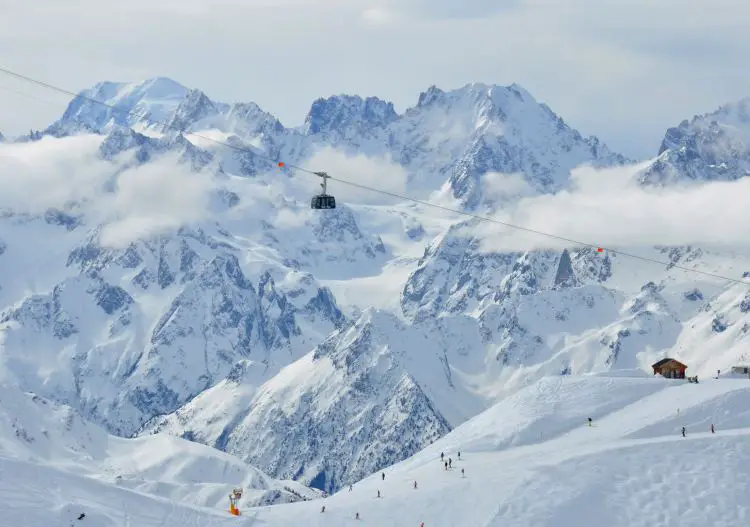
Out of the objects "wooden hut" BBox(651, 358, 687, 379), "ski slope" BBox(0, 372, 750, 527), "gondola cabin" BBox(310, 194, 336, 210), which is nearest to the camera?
"gondola cabin" BBox(310, 194, 336, 210)

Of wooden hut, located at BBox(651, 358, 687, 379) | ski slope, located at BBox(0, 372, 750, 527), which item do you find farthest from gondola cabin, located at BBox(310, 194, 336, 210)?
wooden hut, located at BBox(651, 358, 687, 379)

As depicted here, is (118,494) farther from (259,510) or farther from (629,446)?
(629,446)

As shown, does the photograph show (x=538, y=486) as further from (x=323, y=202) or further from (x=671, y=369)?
(x=671, y=369)

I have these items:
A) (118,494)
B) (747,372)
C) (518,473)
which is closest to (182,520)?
(118,494)

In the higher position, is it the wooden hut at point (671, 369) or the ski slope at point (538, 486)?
the wooden hut at point (671, 369)

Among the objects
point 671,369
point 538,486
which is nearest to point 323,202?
point 538,486

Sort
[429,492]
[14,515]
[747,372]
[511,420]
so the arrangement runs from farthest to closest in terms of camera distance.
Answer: [747,372] → [511,420] → [429,492] → [14,515]

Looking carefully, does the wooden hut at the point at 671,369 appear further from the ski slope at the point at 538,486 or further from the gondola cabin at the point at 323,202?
the gondola cabin at the point at 323,202

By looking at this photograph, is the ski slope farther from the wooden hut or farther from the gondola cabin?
the wooden hut

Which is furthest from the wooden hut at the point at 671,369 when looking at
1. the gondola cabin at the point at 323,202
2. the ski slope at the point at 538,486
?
the gondola cabin at the point at 323,202
